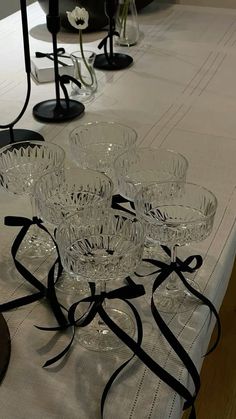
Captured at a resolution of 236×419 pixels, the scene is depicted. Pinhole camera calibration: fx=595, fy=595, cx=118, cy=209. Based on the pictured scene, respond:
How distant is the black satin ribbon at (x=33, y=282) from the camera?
65 centimetres

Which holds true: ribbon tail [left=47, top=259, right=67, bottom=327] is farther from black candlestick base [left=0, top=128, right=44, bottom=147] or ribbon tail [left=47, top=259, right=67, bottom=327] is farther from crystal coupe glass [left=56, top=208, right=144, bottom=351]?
black candlestick base [left=0, top=128, right=44, bottom=147]

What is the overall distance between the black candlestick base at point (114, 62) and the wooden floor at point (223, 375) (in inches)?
20.9

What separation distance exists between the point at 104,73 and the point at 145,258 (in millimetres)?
691

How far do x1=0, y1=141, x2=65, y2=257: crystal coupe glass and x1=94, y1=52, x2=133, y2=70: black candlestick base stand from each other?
0.56m

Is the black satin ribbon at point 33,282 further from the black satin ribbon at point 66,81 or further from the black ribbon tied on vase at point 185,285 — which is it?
the black satin ribbon at point 66,81

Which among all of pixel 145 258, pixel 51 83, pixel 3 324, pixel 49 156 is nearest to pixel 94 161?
pixel 49 156

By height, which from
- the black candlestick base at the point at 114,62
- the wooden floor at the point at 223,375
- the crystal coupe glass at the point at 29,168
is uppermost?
the crystal coupe glass at the point at 29,168

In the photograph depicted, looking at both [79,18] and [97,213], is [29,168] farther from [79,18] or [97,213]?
[79,18]

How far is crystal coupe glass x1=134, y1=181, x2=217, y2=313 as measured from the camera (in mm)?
639

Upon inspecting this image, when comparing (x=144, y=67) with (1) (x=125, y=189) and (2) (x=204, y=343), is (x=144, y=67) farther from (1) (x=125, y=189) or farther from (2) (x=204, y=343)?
(2) (x=204, y=343)

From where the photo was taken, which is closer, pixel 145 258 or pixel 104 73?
pixel 145 258

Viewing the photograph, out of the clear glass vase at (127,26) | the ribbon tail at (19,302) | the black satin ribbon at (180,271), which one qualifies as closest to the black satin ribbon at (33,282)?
the ribbon tail at (19,302)

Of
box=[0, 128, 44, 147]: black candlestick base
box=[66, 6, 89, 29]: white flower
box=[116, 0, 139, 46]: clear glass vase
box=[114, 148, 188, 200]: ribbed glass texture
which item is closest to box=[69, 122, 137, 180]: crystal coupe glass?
box=[114, 148, 188, 200]: ribbed glass texture

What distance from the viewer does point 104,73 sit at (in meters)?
1.31
